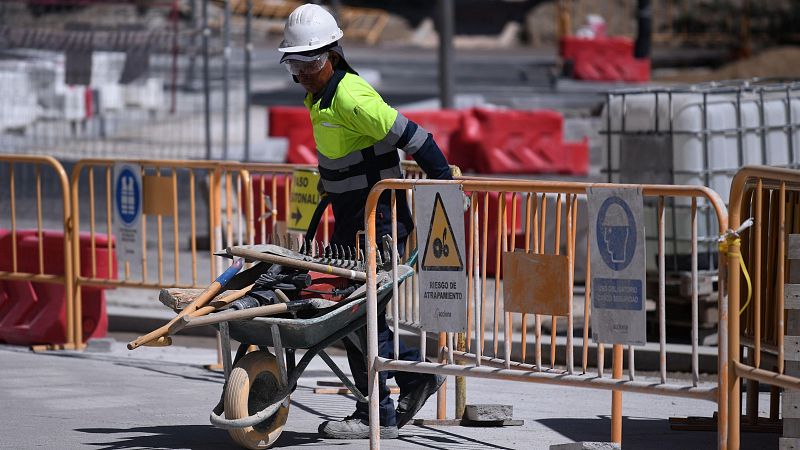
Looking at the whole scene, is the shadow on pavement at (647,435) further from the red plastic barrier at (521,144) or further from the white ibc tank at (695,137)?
the red plastic barrier at (521,144)

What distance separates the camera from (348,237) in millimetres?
6688

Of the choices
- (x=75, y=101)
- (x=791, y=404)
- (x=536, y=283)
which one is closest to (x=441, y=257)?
(x=536, y=283)

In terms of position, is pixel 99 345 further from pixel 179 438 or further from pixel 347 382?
pixel 347 382

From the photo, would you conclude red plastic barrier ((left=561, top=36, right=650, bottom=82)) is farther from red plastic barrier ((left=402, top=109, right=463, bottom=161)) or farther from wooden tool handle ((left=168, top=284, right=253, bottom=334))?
wooden tool handle ((left=168, top=284, right=253, bottom=334))

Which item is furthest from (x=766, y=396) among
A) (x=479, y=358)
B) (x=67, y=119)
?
(x=67, y=119)

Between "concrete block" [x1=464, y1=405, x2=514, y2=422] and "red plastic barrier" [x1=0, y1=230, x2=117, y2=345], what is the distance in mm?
3542

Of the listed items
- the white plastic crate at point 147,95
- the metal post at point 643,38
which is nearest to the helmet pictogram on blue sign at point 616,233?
the white plastic crate at point 147,95

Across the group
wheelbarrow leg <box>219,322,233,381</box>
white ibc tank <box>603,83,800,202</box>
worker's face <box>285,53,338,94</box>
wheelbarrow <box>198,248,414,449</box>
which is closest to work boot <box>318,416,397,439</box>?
wheelbarrow <box>198,248,414,449</box>

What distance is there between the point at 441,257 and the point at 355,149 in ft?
2.82

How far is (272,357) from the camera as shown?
20.5 feet

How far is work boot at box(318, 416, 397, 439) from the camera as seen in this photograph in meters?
6.54

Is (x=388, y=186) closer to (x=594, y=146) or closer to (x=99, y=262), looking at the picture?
(x=99, y=262)

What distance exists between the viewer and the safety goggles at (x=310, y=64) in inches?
254

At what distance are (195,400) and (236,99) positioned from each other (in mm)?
18293
